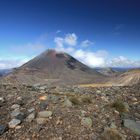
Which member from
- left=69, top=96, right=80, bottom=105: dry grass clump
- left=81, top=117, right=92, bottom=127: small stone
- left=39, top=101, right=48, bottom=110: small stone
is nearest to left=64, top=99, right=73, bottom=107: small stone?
left=69, top=96, right=80, bottom=105: dry grass clump

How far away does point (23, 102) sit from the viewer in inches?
370

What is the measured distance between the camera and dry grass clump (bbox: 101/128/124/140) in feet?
22.3

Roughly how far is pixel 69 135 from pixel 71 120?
3.01 ft

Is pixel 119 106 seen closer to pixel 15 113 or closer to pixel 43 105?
pixel 43 105

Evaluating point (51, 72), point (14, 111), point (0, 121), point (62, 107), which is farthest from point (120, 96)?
point (51, 72)

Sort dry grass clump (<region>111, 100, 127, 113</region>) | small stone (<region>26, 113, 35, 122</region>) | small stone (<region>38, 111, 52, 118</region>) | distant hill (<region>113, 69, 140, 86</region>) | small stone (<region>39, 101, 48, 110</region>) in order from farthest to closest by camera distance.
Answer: distant hill (<region>113, 69, 140, 86</region>) → dry grass clump (<region>111, 100, 127, 113</region>) → small stone (<region>39, 101, 48, 110</region>) → small stone (<region>38, 111, 52, 118</region>) → small stone (<region>26, 113, 35, 122</region>)

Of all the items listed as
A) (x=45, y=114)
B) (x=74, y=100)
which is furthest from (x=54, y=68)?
(x=45, y=114)

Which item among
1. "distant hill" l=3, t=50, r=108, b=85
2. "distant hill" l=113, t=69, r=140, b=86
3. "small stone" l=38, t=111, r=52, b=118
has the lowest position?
"small stone" l=38, t=111, r=52, b=118

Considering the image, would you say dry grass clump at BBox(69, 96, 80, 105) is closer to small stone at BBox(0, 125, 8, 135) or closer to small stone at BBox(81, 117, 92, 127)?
small stone at BBox(81, 117, 92, 127)

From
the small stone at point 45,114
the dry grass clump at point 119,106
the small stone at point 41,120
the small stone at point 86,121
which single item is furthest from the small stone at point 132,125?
the small stone at point 41,120

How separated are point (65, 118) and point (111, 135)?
183 cm

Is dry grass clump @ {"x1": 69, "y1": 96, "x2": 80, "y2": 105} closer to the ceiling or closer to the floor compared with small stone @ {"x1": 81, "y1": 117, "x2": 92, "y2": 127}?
closer to the ceiling

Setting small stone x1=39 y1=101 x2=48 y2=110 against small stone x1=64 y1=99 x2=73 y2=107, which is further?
small stone x1=64 y1=99 x2=73 y2=107

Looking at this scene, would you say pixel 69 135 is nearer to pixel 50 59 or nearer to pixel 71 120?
pixel 71 120
